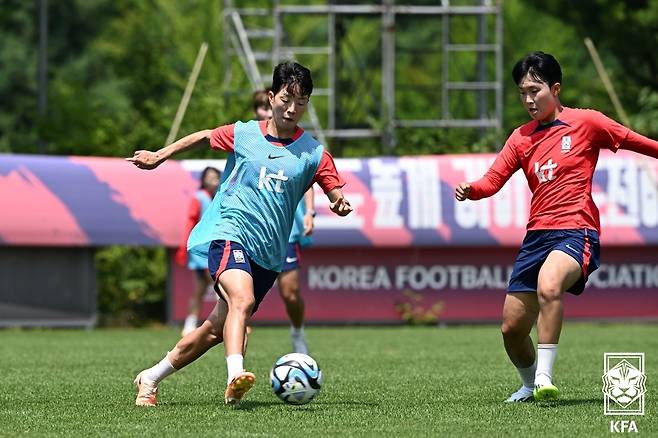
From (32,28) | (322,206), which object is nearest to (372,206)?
(322,206)

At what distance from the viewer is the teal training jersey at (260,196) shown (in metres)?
8.85

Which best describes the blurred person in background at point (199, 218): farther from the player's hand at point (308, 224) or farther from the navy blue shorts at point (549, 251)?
the navy blue shorts at point (549, 251)

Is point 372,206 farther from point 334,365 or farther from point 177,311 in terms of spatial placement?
point 334,365

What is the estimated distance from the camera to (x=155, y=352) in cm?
1446

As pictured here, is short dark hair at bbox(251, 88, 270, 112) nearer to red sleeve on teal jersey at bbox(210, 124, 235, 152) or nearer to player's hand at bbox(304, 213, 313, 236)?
player's hand at bbox(304, 213, 313, 236)

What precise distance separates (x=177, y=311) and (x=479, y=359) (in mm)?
7338

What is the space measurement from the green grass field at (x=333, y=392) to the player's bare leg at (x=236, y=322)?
0.16m

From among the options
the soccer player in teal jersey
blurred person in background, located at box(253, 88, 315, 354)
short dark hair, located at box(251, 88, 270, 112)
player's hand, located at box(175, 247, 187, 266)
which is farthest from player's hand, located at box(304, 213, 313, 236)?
player's hand, located at box(175, 247, 187, 266)

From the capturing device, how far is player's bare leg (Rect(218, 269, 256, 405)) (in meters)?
8.30

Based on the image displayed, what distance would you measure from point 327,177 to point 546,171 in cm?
133

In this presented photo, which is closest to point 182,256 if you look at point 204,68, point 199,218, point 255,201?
point 199,218

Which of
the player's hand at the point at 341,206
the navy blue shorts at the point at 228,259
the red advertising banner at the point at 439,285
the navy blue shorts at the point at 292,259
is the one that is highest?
the player's hand at the point at 341,206

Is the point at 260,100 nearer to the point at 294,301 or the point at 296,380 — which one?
the point at 294,301

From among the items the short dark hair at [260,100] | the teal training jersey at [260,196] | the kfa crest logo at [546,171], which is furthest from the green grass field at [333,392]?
the short dark hair at [260,100]
